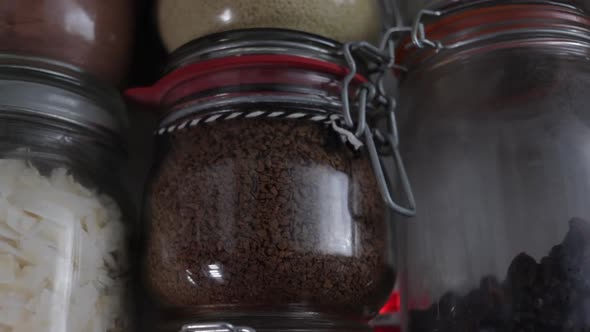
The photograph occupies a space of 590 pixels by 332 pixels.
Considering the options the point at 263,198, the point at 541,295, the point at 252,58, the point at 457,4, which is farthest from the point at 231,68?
the point at 541,295

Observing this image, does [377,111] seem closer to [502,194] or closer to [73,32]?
[502,194]

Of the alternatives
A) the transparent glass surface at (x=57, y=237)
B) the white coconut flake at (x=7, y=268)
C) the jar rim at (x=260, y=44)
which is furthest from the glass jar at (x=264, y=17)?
the white coconut flake at (x=7, y=268)

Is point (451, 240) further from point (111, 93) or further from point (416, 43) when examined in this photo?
point (111, 93)

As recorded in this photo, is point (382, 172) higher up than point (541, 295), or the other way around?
point (382, 172)

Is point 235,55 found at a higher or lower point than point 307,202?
higher

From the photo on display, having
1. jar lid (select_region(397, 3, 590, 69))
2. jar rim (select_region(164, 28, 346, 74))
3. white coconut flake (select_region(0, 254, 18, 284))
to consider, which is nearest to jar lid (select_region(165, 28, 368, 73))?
jar rim (select_region(164, 28, 346, 74))

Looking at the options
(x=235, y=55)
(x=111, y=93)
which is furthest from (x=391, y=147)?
(x=111, y=93)

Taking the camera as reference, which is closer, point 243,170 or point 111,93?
point 243,170
